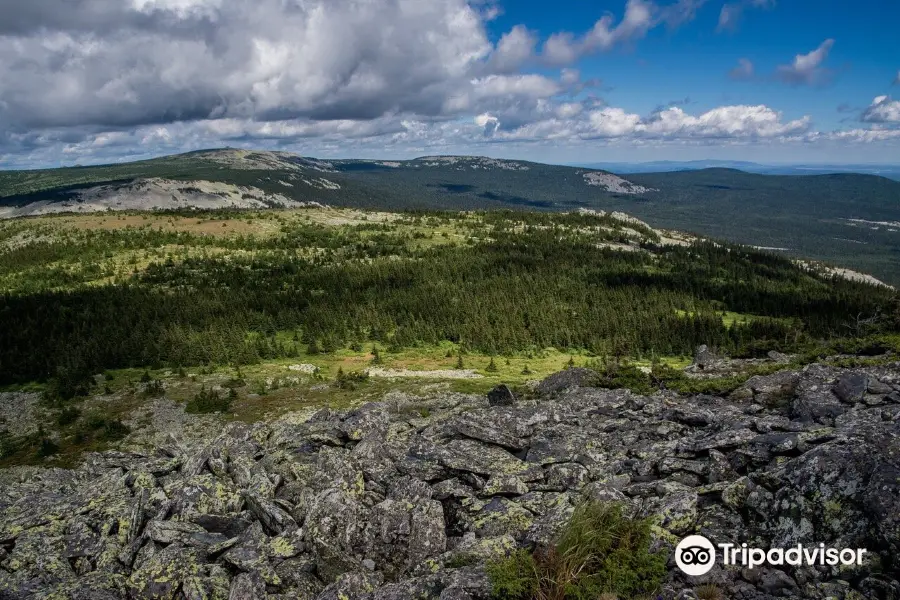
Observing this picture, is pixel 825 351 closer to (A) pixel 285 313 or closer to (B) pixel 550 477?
(B) pixel 550 477

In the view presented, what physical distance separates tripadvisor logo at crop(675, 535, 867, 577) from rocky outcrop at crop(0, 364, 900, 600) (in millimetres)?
137

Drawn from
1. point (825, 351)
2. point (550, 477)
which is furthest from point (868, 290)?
point (550, 477)

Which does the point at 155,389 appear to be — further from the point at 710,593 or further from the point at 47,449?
the point at 710,593

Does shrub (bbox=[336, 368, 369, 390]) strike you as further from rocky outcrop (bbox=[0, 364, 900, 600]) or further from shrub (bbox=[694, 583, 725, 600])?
shrub (bbox=[694, 583, 725, 600])

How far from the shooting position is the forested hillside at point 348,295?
4512cm

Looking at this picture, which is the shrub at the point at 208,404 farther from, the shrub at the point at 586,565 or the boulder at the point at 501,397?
the shrub at the point at 586,565

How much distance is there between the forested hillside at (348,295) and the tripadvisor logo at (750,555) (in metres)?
36.5

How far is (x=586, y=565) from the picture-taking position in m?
9.04

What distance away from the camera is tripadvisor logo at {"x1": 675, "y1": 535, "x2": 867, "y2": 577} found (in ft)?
28.2

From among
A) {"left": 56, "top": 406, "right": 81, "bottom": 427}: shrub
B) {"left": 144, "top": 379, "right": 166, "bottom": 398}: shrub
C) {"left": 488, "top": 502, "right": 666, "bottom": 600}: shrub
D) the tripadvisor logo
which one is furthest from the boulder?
{"left": 56, "top": 406, "right": 81, "bottom": 427}: shrub

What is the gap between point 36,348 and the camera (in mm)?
40281

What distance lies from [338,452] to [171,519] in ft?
16.4

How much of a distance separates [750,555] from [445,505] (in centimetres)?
649

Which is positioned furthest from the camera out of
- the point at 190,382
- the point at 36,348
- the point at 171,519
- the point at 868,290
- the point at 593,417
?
the point at 868,290
